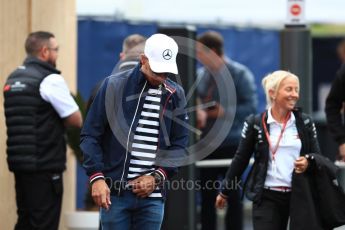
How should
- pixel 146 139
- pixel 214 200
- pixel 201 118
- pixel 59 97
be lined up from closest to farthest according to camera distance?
pixel 146 139
pixel 59 97
pixel 201 118
pixel 214 200

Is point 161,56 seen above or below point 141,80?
above

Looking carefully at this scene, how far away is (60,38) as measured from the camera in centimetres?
1106

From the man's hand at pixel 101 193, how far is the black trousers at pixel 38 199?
9.14 ft

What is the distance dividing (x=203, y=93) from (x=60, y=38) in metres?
1.80

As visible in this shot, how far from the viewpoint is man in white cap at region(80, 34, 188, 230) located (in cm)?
678

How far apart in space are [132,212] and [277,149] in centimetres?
148

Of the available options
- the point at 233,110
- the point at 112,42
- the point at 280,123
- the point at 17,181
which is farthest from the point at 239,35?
the point at 280,123

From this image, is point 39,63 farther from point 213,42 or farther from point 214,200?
point 214,200

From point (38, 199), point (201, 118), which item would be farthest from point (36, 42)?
point (201, 118)

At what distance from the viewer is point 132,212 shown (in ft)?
22.8

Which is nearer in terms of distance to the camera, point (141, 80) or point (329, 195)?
point (141, 80)

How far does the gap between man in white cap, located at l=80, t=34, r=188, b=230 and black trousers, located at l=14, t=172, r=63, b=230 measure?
8.44 ft

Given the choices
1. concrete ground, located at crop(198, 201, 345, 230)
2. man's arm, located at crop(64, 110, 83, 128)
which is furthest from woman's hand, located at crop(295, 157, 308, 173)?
concrete ground, located at crop(198, 201, 345, 230)

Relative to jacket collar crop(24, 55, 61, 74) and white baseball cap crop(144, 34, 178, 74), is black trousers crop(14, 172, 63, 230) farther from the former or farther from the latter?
white baseball cap crop(144, 34, 178, 74)
